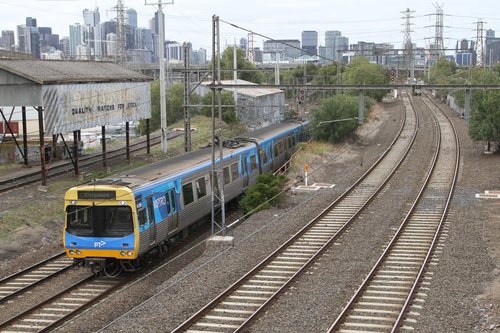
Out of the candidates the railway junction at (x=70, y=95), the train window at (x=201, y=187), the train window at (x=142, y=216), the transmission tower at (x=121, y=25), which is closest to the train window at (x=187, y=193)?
the train window at (x=201, y=187)

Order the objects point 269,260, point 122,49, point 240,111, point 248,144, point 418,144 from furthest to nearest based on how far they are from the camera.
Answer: point 122,49 < point 240,111 < point 418,144 < point 248,144 < point 269,260

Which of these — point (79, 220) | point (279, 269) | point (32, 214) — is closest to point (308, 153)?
point (32, 214)

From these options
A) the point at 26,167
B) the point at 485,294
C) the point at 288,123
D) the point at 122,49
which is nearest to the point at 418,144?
the point at 288,123

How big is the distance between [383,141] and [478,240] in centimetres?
2773

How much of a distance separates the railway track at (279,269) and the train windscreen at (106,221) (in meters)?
3.12

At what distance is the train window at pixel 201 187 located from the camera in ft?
65.5

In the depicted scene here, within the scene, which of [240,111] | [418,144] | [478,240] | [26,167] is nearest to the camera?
[478,240]

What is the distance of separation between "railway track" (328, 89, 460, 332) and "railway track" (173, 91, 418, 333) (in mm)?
1641

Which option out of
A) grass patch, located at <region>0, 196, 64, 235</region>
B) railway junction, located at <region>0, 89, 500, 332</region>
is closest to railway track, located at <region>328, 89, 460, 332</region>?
railway junction, located at <region>0, 89, 500, 332</region>

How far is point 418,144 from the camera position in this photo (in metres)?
43.1

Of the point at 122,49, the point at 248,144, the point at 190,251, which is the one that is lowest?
the point at 190,251

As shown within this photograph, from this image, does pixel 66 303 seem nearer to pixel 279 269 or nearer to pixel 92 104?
pixel 279 269

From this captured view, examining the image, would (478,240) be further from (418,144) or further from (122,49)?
(122,49)

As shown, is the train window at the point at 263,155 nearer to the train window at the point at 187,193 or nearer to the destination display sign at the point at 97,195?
the train window at the point at 187,193
